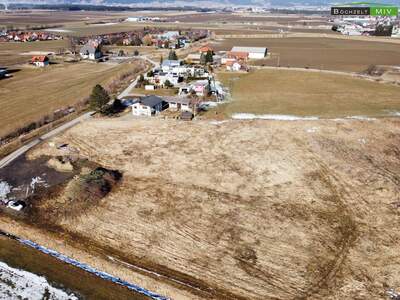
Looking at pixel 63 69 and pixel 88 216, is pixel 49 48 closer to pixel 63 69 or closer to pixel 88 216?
pixel 63 69

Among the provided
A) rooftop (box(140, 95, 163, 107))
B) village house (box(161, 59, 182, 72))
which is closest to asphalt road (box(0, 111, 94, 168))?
rooftop (box(140, 95, 163, 107))

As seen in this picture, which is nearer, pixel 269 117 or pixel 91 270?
pixel 91 270

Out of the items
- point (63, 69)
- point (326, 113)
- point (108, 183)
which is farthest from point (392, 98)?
point (63, 69)

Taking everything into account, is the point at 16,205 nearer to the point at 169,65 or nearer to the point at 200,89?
the point at 200,89

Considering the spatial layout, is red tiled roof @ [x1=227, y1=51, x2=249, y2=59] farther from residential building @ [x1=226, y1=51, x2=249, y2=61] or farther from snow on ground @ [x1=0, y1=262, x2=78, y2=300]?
snow on ground @ [x1=0, y1=262, x2=78, y2=300]

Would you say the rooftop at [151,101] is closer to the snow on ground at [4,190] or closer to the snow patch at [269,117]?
the snow patch at [269,117]

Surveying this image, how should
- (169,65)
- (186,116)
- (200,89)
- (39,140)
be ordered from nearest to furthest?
1. (39,140)
2. (186,116)
3. (200,89)
4. (169,65)

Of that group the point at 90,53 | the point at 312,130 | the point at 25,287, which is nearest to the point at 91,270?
the point at 25,287
